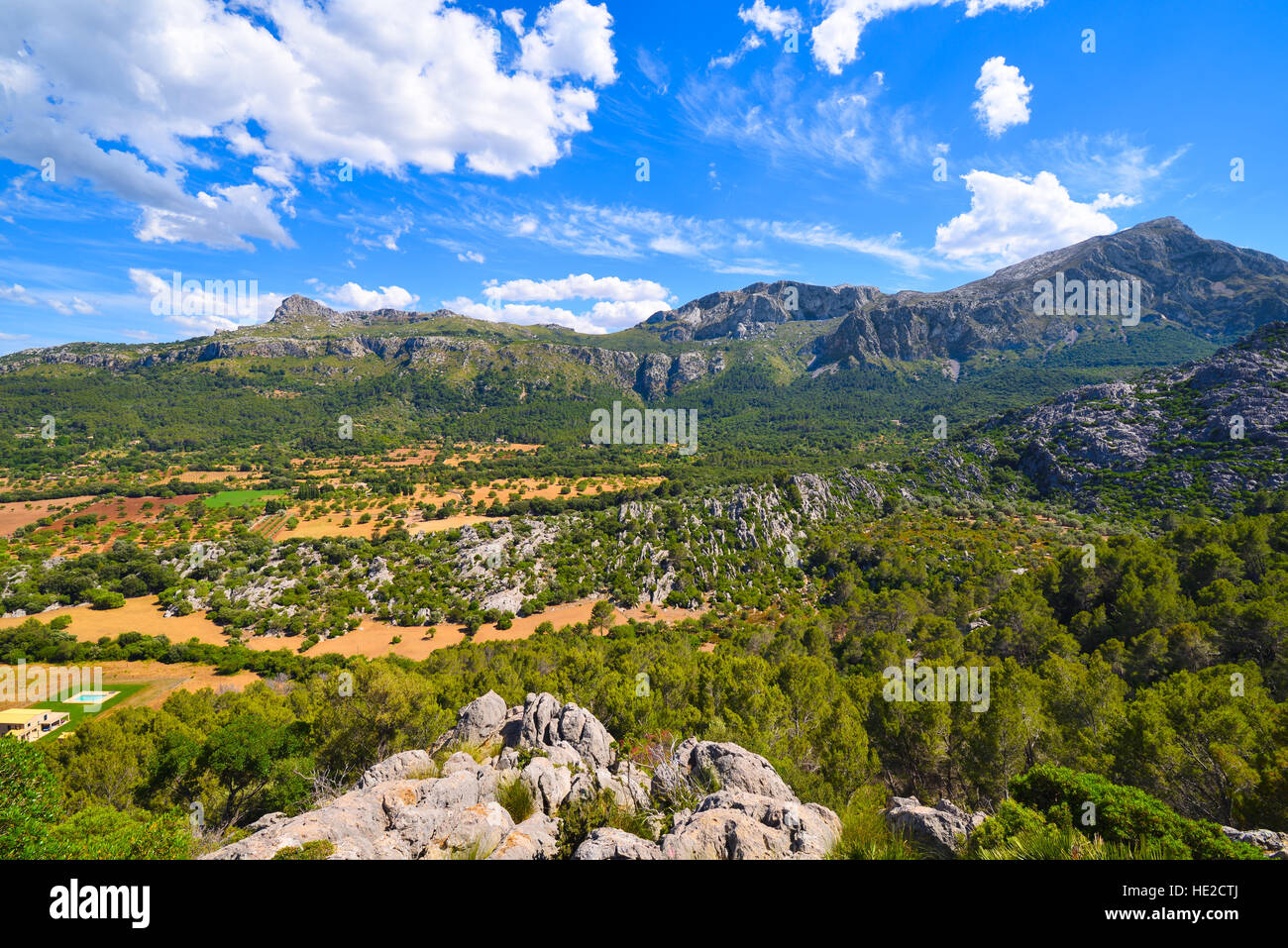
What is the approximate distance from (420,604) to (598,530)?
32.5 m

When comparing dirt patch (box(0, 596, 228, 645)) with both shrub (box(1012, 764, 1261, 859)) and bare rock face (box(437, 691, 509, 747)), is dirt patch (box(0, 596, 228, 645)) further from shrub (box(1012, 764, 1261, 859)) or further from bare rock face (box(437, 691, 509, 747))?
shrub (box(1012, 764, 1261, 859))

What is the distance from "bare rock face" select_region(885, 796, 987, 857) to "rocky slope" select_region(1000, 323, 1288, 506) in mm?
92620

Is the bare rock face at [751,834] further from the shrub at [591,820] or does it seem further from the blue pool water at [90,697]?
the blue pool water at [90,697]

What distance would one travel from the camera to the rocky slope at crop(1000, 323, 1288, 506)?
7125 cm

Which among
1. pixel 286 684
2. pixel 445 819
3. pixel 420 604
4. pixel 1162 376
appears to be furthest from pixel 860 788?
pixel 1162 376

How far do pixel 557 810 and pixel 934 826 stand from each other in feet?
38.6

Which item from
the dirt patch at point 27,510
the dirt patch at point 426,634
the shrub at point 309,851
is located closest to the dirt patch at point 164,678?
the dirt patch at point 426,634

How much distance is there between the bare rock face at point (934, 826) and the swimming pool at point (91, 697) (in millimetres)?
65492

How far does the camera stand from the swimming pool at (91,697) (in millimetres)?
41906

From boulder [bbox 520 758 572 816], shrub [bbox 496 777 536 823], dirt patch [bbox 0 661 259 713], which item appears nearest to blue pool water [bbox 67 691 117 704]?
dirt patch [bbox 0 661 259 713]

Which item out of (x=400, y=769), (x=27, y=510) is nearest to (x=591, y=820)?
(x=400, y=769)

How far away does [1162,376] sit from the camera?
100 metres

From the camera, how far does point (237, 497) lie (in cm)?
11194
